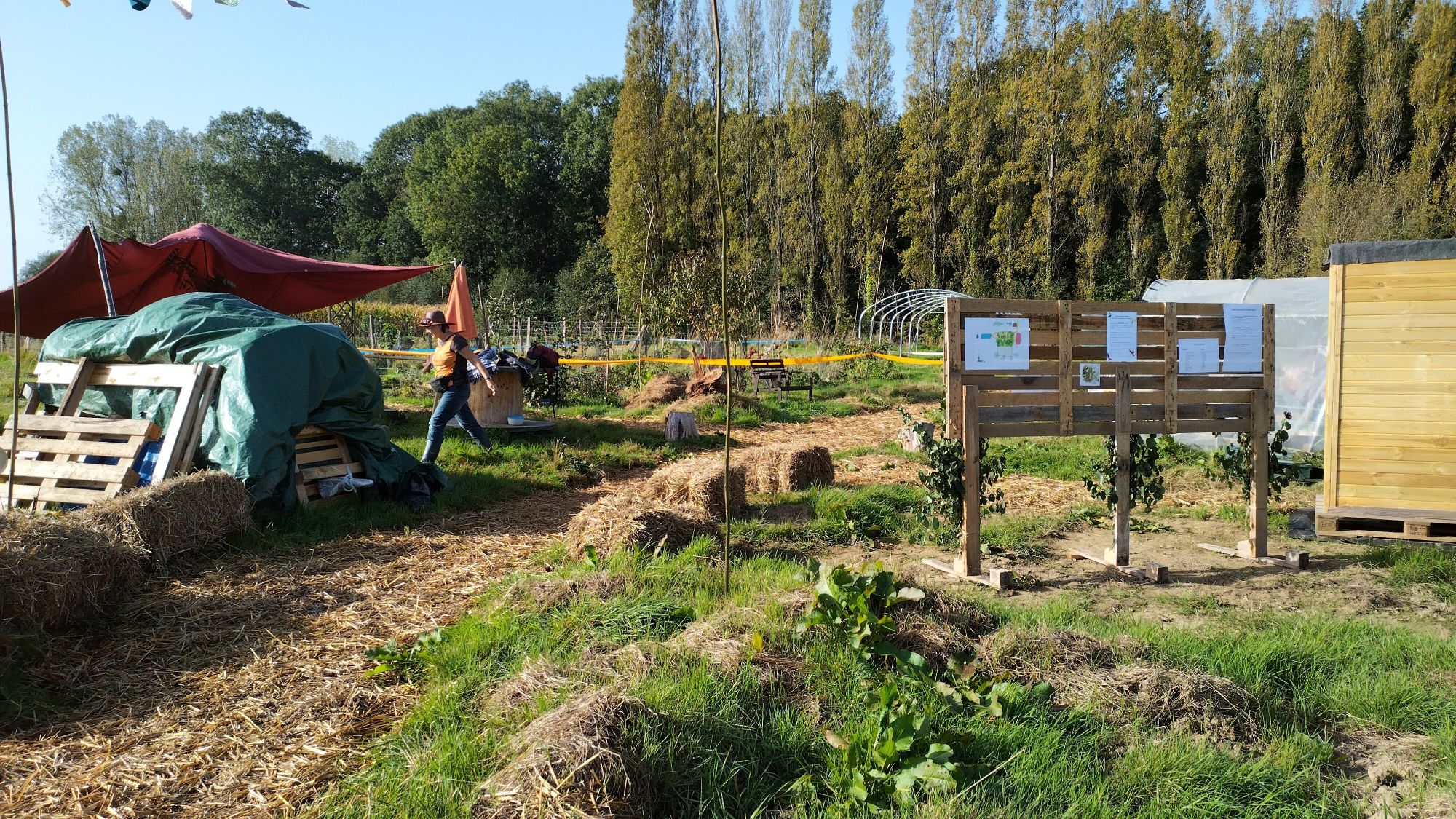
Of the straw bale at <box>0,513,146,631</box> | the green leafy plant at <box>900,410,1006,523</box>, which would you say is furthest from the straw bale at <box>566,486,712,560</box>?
the straw bale at <box>0,513,146,631</box>

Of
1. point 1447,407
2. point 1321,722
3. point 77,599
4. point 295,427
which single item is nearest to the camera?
point 1321,722

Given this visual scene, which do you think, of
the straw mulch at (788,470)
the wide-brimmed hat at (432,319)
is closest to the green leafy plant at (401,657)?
the straw mulch at (788,470)

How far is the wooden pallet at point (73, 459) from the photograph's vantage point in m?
6.20

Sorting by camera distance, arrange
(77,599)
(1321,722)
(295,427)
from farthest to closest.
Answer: (295,427)
(77,599)
(1321,722)

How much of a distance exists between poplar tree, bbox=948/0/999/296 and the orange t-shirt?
24986 millimetres

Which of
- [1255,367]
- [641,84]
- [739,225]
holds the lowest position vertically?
[1255,367]

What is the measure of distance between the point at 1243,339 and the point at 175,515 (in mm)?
7580

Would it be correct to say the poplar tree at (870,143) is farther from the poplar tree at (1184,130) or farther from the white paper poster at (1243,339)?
the white paper poster at (1243,339)

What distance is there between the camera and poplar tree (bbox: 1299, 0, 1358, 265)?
24078mm

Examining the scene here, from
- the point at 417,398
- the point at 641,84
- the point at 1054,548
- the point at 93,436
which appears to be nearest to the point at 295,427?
the point at 93,436

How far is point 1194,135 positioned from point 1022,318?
26771 mm

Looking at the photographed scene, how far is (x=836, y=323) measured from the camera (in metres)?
31.3

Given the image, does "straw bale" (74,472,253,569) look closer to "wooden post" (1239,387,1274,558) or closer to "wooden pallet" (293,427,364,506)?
"wooden pallet" (293,427,364,506)

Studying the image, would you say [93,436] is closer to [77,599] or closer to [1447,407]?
[77,599]
